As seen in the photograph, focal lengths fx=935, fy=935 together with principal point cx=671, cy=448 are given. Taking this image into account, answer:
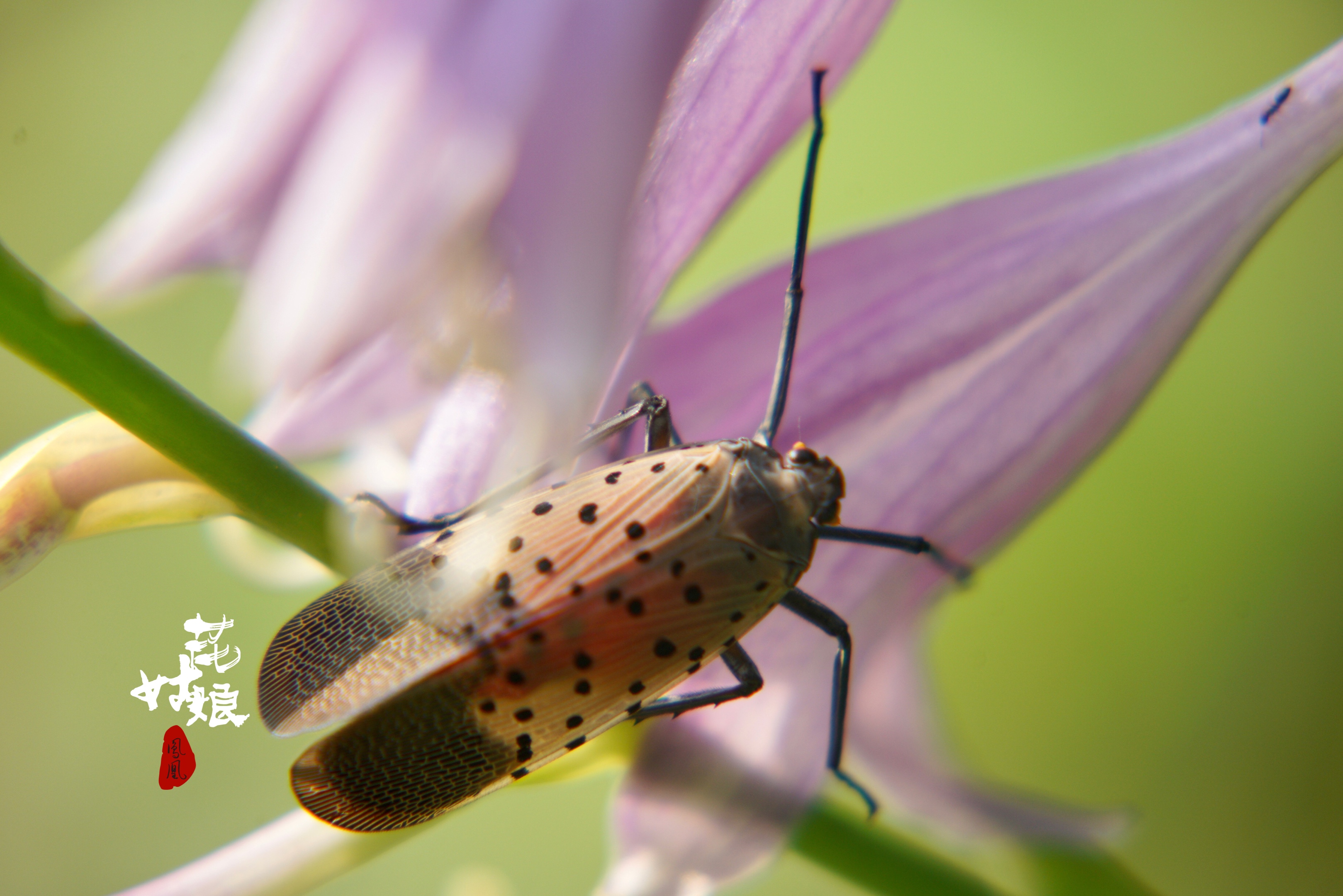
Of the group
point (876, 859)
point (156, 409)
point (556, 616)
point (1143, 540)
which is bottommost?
point (1143, 540)

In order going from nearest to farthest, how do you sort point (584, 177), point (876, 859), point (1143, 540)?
1. point (584, 177)
2. point (876, 859)
3. point (1143, 540)

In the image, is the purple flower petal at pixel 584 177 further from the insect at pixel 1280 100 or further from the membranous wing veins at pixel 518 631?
the insect at pixel 1280 100

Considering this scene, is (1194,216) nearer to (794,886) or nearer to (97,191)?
(97,191)

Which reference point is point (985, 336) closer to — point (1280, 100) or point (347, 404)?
point (1280, 100)

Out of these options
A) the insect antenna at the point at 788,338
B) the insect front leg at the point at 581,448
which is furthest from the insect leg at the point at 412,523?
the insect antenna at the point at 788,338

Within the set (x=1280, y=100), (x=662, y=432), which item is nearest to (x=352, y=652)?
(x=662, y=432)

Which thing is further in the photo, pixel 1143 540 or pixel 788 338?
pixel 1143 540
